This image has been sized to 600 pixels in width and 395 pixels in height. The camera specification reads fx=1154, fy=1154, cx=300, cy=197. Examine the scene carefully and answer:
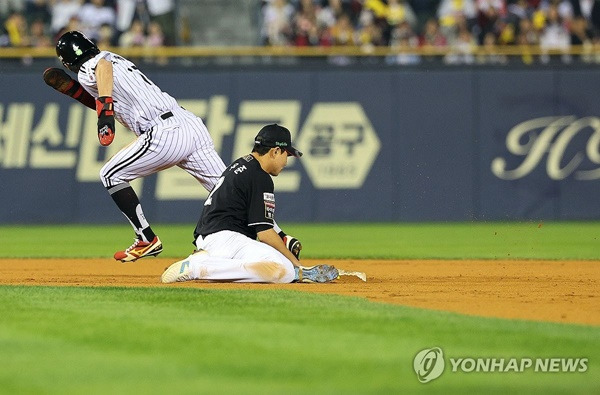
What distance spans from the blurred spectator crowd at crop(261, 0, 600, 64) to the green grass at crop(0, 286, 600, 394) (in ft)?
38.6

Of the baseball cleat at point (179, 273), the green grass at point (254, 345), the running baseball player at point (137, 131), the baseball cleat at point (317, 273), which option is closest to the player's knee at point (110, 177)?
the running baseball player at point (137, 131)

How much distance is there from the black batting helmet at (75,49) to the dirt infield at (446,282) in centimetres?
185

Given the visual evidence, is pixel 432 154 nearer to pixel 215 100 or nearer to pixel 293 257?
pixel 215 100

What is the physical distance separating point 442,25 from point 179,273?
11.7 m

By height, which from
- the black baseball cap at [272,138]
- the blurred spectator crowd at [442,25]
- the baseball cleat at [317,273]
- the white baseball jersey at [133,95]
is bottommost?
the baseball cleat at [317,273]

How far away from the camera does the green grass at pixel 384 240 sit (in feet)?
43.5

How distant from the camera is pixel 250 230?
28.6 feet

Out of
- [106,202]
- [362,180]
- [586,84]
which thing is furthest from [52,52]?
[586,84]

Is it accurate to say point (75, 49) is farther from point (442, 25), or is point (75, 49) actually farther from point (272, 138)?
point (442, 25)

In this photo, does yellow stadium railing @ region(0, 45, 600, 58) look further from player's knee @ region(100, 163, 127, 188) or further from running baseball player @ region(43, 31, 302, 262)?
player's knee @ region(100, 163, 127, 188)

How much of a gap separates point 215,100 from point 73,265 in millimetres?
7589

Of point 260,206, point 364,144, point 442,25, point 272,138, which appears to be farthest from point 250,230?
point 442,25

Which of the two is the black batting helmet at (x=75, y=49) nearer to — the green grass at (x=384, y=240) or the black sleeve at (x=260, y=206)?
the black sleeve at (x=260, y=206)

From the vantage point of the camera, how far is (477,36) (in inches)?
762
